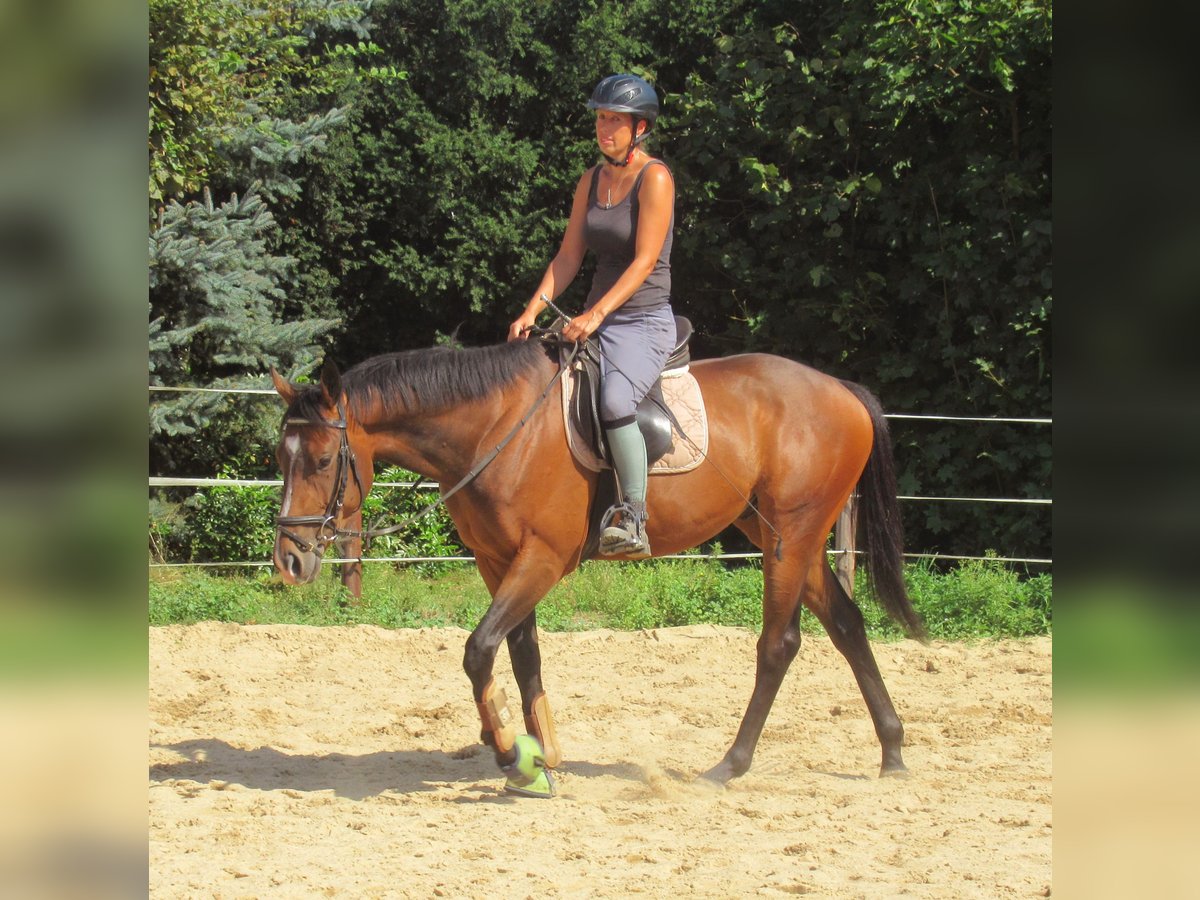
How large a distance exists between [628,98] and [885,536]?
2632 millimetres

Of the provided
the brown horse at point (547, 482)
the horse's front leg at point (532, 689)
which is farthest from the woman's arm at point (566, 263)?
the horse's front leg at point (532, 689)

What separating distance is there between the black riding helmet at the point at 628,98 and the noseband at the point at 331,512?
66.8 inches

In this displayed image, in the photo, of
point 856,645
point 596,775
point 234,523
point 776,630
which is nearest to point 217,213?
point 234,523

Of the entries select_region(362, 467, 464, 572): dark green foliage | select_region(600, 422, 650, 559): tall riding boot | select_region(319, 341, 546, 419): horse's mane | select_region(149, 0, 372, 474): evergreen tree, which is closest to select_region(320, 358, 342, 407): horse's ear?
select_region(319, 341, 546, 419): horse's mane

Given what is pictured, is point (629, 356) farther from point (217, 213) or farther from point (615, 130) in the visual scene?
point (217, 213)

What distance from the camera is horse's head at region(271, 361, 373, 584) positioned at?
4637 millimetres

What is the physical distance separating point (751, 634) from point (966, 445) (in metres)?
3.81

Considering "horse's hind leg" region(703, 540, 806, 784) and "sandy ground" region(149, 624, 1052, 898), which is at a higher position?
"horse's hind leg" region(703, 540, 806, 784)

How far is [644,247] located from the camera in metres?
4.99

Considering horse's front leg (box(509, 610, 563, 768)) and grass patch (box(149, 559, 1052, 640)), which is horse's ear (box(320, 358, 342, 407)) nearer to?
horse's front leg (box(509, 610, 563, 768))

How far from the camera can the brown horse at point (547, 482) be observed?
4.74 m

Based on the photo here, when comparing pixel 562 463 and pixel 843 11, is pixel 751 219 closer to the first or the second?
pixel 843 11

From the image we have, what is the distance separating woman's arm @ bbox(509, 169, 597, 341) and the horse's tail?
166 centimetres
